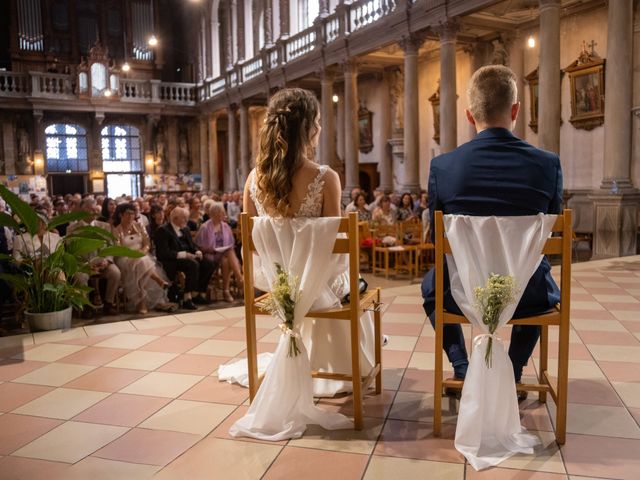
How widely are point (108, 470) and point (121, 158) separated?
25.1 metres

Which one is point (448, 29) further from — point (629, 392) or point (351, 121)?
point (629, 392)

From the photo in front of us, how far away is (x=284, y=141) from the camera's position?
2.83m

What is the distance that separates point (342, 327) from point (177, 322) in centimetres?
223

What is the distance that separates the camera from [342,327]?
11.0ft

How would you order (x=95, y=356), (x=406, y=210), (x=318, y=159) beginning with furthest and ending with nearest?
(x=318, y=159)
(x=406, y=210)
(x=95, y=356)

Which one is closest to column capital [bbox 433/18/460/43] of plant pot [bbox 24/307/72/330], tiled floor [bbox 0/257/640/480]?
tiled floor [bbox 0/257/640/480]

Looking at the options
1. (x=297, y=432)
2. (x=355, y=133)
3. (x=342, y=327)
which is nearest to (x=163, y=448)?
(x=297, y=432)

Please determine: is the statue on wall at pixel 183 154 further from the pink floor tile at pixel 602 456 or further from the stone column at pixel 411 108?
the pink floor tile at pixel 602 456

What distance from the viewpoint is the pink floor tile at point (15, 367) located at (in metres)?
3.82

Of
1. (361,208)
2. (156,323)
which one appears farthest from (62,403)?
(361,208)

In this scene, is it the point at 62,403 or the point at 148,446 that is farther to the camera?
the point at 62,403

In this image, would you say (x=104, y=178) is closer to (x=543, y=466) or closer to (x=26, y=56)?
(x=26, y=56)

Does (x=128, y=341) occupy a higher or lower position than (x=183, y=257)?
lower

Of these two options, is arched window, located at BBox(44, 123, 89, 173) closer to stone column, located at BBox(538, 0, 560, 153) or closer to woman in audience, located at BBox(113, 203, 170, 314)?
woman in audience, located at BBox(113, 203, 170, 314)
